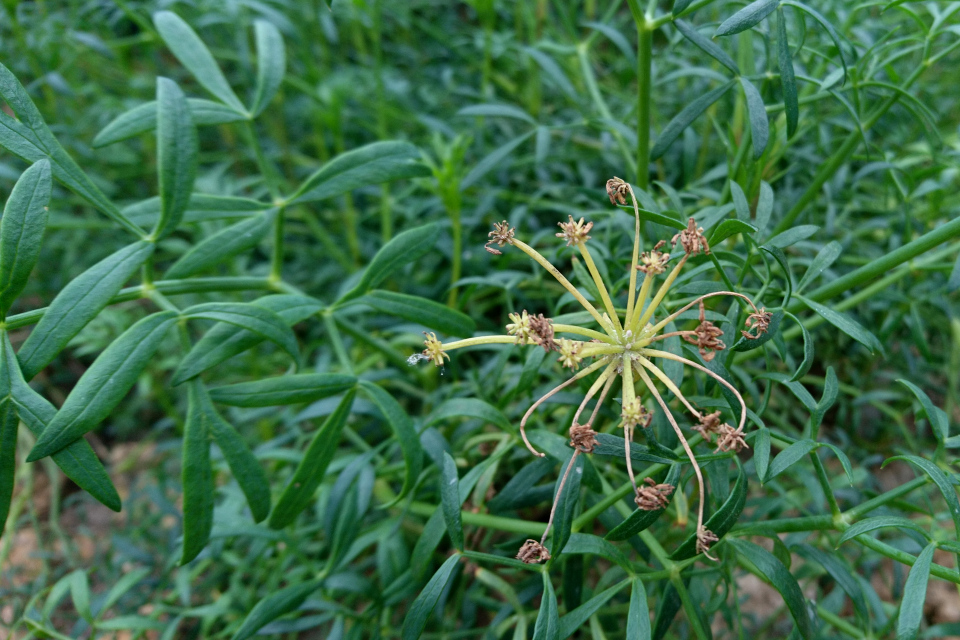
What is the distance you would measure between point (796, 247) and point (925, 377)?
45cm

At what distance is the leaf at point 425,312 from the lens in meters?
0.94

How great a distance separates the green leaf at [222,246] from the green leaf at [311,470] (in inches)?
10.3

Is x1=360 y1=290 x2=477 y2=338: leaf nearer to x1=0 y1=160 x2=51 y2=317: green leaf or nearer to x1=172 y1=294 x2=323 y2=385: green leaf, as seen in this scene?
x1=172 y1=294 x2=323 y2=385: green leaf

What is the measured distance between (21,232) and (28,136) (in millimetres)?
121

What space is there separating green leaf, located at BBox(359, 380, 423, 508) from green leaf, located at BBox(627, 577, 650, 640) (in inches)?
13.0

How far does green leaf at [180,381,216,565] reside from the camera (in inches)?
31.7

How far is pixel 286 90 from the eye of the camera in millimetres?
1902

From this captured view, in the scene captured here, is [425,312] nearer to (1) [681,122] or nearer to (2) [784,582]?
(1) [681,122]

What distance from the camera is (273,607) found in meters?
0.96

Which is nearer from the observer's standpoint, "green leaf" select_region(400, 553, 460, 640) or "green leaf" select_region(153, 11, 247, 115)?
"green leaf" select_region(400, 553, 460, 640)

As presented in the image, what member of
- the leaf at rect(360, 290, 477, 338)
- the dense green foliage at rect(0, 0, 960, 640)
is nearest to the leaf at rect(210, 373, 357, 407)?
the dense green foliage at rect(0, 0, 960, 640)

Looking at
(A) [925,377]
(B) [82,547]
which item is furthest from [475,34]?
(B) [82,547]

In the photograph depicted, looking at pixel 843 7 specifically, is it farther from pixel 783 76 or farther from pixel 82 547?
pixel 82 547

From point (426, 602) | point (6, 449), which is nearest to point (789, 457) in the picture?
point (426, 602)
